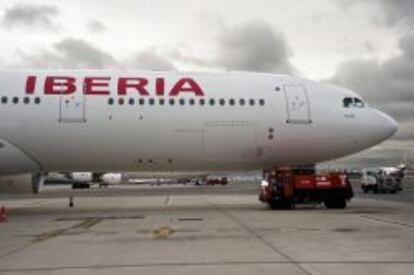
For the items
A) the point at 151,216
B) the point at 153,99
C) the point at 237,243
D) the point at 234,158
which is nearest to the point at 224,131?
the point at 234,158

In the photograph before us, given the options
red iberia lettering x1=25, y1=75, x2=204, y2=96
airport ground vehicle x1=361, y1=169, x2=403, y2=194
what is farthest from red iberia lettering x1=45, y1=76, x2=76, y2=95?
airport ground vehicle x1=361, y1=169, x2=403, y2=194

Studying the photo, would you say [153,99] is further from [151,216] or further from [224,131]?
[151,216]

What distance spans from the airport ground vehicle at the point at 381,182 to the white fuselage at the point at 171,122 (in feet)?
87.3

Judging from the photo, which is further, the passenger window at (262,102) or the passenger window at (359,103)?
the passenger window at (359,103)

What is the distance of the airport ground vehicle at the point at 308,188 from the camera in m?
24.9

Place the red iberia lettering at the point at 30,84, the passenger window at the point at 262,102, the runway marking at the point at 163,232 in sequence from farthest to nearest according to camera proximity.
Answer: the passenger window at the point at 262,102 < the red iberia lettering at the point at 30,84 < the runway marking at the point at 163,232

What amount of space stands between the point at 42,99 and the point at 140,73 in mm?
3990

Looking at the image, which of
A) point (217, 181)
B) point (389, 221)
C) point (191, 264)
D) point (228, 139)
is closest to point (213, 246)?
point (191, 264)

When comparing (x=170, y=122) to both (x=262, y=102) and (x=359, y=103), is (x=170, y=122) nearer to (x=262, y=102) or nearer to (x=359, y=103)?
(x=262, y=102)

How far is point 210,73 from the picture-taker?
25.4 meters

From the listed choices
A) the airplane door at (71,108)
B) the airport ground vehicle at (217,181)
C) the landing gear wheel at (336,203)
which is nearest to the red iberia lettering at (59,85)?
the airplane door at (71,108)

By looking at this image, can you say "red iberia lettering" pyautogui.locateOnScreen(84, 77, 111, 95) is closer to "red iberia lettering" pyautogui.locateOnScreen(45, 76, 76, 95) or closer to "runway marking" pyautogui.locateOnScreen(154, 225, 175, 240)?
"red iberia lettering" pyautogui.locateOnScreen(45, 76, 76, 95)

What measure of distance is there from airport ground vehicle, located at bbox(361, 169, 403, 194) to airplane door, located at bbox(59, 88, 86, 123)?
33286 millimetres

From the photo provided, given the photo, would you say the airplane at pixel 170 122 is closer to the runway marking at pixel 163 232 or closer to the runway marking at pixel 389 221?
the runway marking at pixel 389 221
